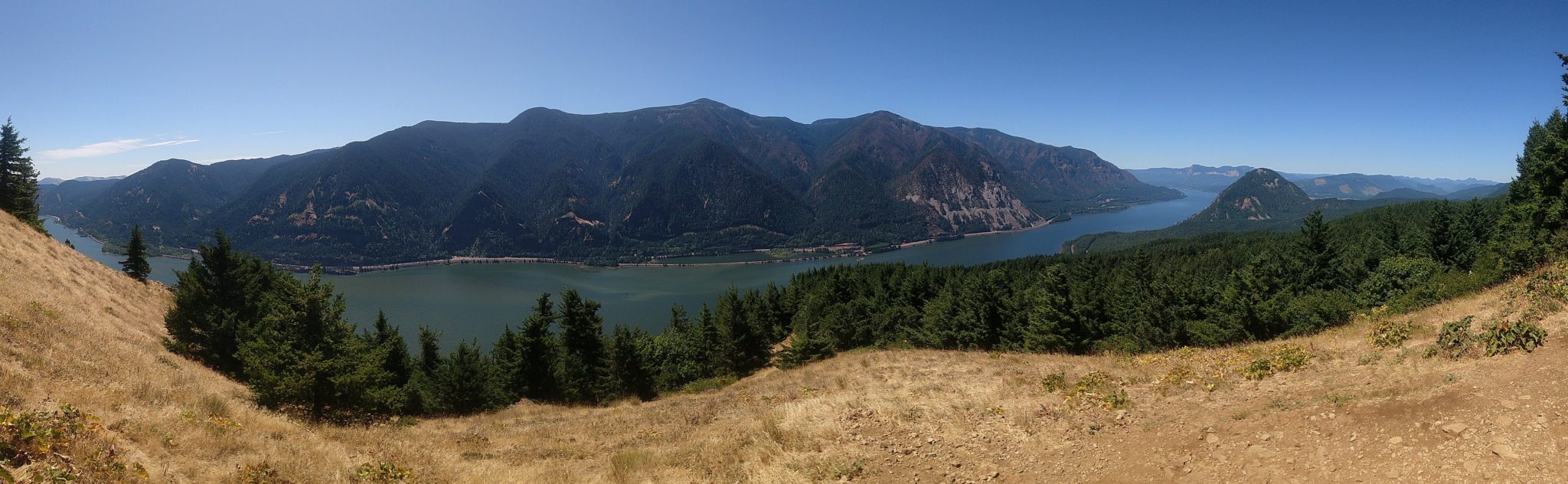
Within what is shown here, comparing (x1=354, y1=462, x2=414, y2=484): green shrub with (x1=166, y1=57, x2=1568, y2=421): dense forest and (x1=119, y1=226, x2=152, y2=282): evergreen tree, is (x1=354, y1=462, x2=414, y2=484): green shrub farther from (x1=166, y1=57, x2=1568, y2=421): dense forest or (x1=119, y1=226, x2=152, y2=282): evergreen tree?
(x1=119, y1=226, x2=152, y2=282): evergreen tree

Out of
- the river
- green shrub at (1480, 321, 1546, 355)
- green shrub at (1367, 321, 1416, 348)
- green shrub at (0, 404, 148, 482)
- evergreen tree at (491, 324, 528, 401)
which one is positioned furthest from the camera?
the river

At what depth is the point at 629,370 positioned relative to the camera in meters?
31.0

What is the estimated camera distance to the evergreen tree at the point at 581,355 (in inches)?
1163

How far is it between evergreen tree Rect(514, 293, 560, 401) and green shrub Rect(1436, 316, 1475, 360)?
33734 mm

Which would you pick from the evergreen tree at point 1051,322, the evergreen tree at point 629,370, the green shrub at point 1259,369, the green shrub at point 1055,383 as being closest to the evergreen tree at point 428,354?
the evergreen tree at point 629,370

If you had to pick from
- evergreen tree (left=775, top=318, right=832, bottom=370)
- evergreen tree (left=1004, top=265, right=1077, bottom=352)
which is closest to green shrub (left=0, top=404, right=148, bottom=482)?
evergreen tree (left=775, top=318, right=832, bottom=370)

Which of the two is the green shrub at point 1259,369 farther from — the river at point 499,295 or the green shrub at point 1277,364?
the river at point 499,295

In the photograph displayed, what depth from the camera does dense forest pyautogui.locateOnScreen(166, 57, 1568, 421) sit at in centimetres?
1912

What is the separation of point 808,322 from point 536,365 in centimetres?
2604

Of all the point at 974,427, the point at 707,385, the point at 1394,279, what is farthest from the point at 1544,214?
the point at 707,385

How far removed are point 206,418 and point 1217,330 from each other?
41.3 meters

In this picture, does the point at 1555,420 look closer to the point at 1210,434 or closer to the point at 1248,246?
the point at 1210,434

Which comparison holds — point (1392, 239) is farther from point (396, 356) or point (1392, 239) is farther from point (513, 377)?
point (396, 356)

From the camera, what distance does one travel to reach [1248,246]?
81312 mm
